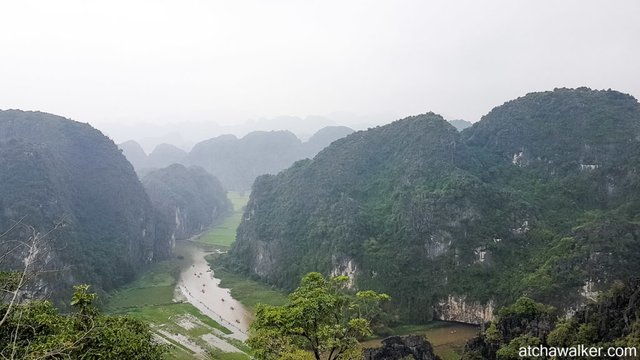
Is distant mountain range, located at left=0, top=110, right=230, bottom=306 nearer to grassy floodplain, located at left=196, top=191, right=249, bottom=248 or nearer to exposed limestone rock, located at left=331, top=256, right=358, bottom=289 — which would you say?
grassy floodplain, located at left=196, top=191, right=249, bottom=248

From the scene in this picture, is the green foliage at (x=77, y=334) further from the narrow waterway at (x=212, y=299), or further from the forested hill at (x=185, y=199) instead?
the forested hill at (x=185, y=199)

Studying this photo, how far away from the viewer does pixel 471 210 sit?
63688 mm

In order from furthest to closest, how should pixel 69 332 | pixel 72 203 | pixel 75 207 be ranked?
pixel 75 207 < pixel 72 203 < pixel 69 332

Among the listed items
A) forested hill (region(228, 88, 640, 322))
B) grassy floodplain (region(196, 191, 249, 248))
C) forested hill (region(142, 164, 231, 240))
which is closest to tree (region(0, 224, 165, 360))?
forested hill (region(228, 88, 640, 322))

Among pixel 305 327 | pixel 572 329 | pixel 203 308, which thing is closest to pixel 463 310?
pixel 572 329

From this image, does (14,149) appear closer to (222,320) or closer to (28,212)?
(28,212)

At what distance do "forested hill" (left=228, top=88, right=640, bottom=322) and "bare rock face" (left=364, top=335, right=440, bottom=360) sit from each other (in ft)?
65.8

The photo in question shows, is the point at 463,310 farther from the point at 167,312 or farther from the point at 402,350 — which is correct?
the point at 167,312

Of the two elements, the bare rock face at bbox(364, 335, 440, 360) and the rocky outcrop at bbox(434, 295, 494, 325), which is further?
the rocky outcrop at bbox(434, 295, 494, 325)

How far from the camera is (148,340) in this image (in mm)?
19891

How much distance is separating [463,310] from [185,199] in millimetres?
94708

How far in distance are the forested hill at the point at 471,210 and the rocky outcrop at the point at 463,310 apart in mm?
117

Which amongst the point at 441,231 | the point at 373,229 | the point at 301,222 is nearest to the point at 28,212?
the point at 301,222

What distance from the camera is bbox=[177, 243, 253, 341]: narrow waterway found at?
59.4 meters
